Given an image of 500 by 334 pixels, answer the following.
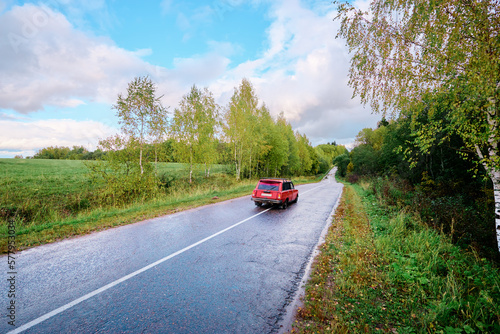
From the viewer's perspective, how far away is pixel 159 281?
409 centimetres

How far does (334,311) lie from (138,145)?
15.5 m

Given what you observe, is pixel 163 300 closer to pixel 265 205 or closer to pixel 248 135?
pixel 265 205

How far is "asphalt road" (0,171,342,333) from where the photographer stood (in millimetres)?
3033

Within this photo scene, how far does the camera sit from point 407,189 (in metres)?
13.7

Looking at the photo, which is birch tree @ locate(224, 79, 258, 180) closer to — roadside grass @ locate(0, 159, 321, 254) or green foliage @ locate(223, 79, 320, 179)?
green foliage @ locate(223, 79, 320, 179)

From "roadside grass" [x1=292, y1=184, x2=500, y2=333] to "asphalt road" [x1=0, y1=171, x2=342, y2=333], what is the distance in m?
0.57

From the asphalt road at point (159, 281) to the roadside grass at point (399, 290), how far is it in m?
0.57

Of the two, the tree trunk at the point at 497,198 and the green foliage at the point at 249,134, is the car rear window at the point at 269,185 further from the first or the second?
the green foliage at the point at 249,134

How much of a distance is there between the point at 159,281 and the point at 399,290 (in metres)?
4.65

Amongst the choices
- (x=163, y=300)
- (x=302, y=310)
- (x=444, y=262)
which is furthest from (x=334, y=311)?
(x=444, y=262)

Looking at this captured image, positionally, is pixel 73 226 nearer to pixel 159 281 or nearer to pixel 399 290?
pixel 159 281

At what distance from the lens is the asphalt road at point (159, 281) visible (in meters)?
3.03

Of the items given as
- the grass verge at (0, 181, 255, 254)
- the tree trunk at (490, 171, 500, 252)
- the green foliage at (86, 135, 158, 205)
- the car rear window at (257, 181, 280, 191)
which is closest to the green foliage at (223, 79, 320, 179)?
the green foliage at (86, 135, 158, 205)

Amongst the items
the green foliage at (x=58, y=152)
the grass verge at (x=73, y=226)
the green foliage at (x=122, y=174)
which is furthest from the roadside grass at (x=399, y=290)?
the green foliage at (x=58, y=152)
